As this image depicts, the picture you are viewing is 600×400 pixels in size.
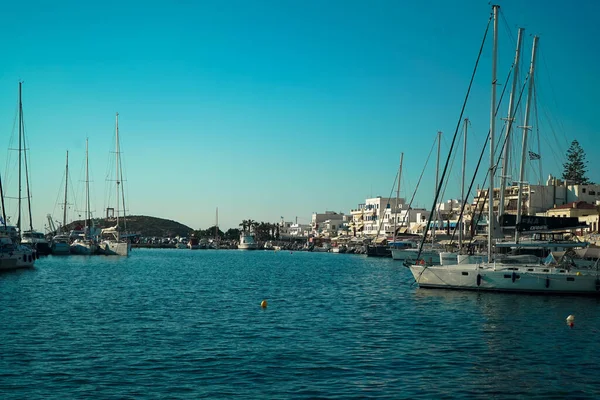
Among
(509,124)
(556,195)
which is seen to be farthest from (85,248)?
(556,195)

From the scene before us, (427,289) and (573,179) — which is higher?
(573,179)

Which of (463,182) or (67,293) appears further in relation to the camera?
(463,182)

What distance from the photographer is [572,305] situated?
33.5 meters

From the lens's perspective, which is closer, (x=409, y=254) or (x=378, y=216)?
(x=409, y=254)

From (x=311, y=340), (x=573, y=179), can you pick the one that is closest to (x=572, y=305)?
(x=311, y=340)

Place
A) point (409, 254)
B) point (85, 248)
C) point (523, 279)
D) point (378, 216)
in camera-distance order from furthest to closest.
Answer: point (378, 216) → point (85, 248) → point (409, 254) → point (523, 279)

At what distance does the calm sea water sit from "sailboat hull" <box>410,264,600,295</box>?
28.8 inches

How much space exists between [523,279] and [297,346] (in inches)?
780

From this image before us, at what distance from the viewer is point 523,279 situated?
3681 centimetres

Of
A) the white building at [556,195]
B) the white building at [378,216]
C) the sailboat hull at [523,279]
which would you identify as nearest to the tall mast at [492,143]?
the sailboat hull at [523,279]

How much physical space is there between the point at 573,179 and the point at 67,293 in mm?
105749

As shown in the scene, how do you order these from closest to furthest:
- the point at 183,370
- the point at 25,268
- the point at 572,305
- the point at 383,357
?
the point at 183,370 → the point at 383,357 → the point at 572,305 → the point at 25,268

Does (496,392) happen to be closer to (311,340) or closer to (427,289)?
(311,340)

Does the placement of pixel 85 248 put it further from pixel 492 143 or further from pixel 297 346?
pixel 297 346
